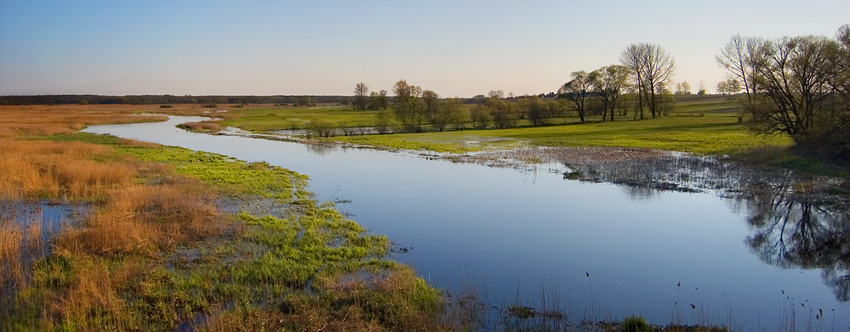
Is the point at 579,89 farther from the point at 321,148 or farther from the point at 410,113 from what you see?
the point at 321,148

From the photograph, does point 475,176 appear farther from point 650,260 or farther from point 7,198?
point 7,198

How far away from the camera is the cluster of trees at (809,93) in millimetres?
22625

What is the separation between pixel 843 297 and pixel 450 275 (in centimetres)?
728

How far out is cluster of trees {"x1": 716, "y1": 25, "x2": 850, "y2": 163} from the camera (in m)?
22.6

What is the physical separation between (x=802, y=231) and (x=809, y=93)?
63.3 ft

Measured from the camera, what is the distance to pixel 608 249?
39.2 feet

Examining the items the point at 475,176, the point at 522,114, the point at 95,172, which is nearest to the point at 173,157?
the point at 95,172

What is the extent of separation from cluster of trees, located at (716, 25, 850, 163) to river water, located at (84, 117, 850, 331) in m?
9.30

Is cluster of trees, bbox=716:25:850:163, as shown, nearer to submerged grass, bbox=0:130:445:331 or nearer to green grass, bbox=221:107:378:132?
submerged grass, bbox=0:130:445:331

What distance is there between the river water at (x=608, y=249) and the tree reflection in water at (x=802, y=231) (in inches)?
2.7

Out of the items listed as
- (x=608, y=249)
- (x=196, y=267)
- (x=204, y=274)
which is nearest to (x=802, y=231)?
(x=608, y=249)

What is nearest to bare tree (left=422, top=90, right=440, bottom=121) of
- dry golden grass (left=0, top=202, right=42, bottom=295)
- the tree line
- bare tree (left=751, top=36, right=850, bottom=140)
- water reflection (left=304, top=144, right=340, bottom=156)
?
→ the tree line

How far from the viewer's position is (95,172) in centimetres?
1958

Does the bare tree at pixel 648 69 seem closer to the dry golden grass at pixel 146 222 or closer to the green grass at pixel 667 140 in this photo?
the green grass at pixel 667 140
